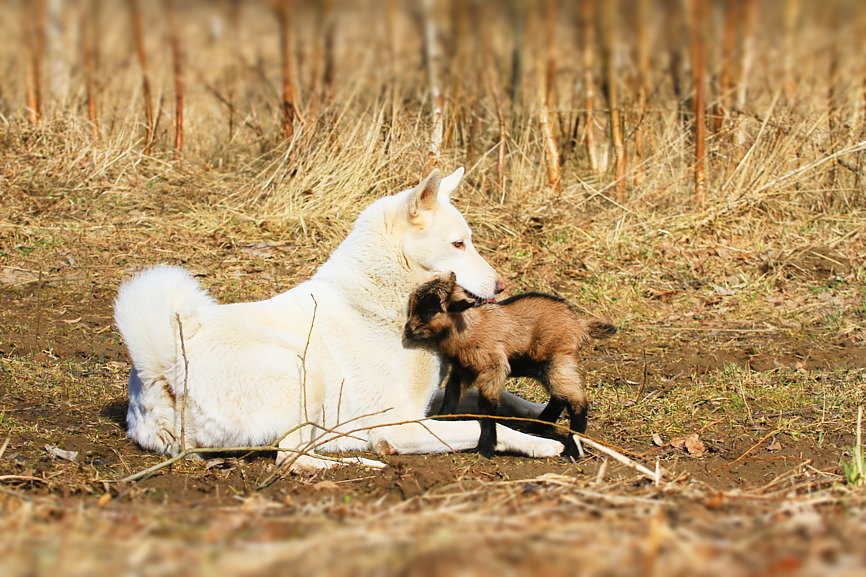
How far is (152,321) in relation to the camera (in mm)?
4473

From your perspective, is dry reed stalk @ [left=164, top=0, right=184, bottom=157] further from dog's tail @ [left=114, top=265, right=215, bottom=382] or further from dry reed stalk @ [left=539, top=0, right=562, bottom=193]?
dog's tail @ [left=114, top=265, right=215, bottom=382]

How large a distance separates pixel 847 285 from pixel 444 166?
4.29m

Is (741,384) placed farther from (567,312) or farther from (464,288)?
(464,288)

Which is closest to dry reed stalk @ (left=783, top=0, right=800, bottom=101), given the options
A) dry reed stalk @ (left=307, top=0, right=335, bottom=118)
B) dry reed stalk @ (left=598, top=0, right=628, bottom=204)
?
dry reed stalk @ (left=598, top=0, right=628, bottom=204)

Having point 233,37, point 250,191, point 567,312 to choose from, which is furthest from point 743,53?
point 233,37

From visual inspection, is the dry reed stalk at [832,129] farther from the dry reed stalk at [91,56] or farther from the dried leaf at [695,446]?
the dry reed stalk at [91,56]

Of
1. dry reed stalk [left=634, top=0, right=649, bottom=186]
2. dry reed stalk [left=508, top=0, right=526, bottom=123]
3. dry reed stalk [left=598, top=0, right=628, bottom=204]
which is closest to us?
dry reed stalk [left=598, top=0, right=628, bottom=204]

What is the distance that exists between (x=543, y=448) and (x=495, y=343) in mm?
628

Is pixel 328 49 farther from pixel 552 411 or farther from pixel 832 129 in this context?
pixel 552 411

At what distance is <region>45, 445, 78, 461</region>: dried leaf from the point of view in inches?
177

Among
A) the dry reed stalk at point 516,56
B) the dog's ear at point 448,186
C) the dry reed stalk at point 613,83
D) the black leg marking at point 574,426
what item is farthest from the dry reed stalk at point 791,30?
the black leg marking at point 574,426

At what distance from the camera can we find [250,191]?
9.86 metres

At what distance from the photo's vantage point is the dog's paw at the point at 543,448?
4.75m

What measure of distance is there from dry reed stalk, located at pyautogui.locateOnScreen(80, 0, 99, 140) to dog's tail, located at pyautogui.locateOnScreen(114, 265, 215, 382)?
656 centimetres
